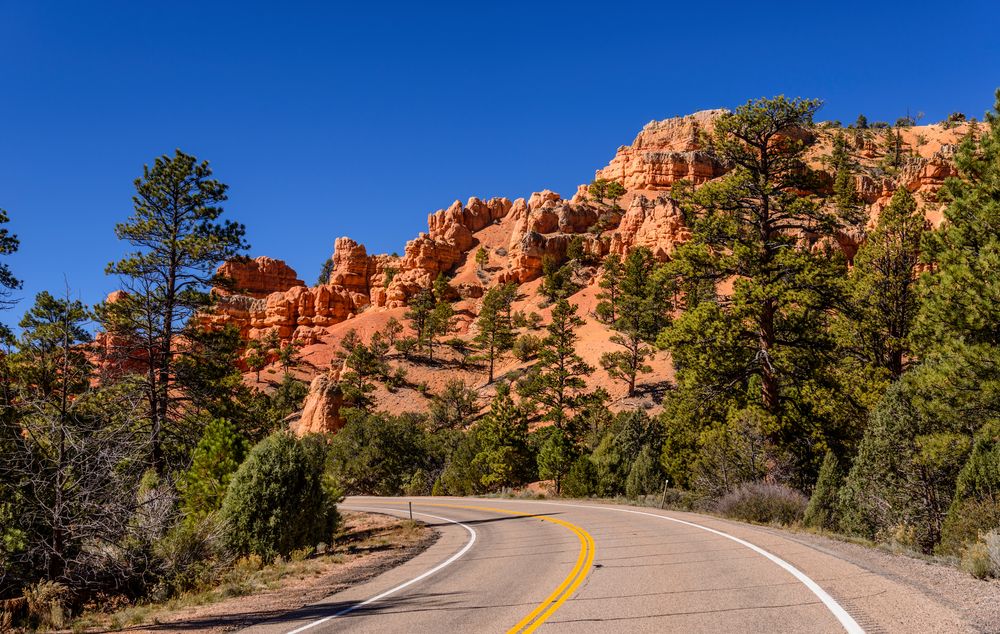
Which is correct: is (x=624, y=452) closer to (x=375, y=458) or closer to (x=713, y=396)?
(x=713, y=396)

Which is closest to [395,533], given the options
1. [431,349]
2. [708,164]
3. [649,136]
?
[431,349]

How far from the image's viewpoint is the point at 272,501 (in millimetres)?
14469

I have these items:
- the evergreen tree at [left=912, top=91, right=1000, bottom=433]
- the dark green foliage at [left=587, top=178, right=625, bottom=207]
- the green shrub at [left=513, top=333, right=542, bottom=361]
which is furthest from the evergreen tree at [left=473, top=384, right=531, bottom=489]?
→ the dark green foliage at [left=587, top=178, right=625, bottom=207]

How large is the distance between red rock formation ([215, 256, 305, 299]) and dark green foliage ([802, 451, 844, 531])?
12039cm

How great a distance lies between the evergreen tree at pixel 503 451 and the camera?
42.5 meters

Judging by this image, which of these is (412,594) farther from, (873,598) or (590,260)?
(590,260)

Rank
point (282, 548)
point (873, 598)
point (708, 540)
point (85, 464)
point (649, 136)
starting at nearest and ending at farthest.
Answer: point (873, 598)
point (85, 464)
point (708, 540)
point (282, 548)
point (649, 136)

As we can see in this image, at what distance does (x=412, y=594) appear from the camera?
8992 mm

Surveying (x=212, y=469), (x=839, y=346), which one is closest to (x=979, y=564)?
(x=212, y=469)

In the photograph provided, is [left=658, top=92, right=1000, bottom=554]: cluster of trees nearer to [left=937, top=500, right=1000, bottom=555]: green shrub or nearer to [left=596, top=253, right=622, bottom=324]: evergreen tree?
[left=937, top=500, right=1000, bottom=555]: green shrub

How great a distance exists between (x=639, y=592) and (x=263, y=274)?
13136cm

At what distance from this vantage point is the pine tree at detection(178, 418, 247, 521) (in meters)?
16.8

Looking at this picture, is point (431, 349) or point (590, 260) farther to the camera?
point (590, 260)

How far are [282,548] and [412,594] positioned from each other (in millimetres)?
6838
